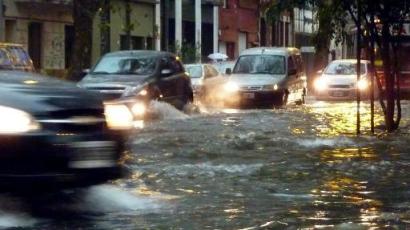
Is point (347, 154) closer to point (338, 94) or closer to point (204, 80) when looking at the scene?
point (204, 80)

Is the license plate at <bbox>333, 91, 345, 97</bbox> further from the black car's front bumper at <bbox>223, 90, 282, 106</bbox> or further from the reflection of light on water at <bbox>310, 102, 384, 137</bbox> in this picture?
the black car's front bumper at <bbox>223, 90, 282, 106</bbox>

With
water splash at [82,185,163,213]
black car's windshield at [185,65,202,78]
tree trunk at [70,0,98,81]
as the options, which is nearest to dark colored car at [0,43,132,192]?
water splash at [82,185,163,213]

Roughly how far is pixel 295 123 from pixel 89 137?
551 inches

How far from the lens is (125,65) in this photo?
24547 millimetres

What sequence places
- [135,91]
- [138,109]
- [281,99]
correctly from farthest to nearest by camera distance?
1. [281,99]
2. [138,109]
3. [135,91]

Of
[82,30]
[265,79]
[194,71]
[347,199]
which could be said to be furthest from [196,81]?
[347,199]

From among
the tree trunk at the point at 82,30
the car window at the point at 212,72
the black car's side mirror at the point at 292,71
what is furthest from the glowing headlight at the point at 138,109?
the car window at the point at 212,72

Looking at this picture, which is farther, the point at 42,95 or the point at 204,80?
the point at 204,80

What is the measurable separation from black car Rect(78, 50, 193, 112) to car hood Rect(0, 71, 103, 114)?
1240cm

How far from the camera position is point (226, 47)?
201ft

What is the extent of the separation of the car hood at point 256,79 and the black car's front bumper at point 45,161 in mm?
22345

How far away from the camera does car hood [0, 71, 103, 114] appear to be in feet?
29.9

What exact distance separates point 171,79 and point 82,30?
5.96 metres

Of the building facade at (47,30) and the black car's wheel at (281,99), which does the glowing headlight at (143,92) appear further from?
the building facade at (47,30)
